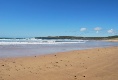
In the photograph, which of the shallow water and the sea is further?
the sea

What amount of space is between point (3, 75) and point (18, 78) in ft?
2.43

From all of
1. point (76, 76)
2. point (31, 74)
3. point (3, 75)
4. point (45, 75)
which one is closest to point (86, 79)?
point (76, 76)

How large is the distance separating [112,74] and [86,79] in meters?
1.23

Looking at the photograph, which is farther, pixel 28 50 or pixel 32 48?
pixel 32 48

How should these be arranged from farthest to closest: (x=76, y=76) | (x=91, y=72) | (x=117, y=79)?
(x=91, y=72) → (x=76, y=76) → (x=117, y=79)

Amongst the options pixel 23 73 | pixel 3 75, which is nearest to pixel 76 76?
pixel 23 73

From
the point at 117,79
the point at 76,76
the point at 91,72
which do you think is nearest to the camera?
the point at 117,79

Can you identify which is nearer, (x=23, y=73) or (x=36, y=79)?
(x=36, y=79)

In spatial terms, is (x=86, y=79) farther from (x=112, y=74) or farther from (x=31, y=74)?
(x=31, y=74)

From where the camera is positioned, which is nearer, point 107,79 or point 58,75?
point 107,79

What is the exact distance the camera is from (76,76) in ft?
21.9

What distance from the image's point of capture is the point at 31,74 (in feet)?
22.7

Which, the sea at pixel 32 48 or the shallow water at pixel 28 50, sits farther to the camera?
the sea at pixel 32 48

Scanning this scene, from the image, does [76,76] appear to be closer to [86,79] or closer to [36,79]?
[86,79]
